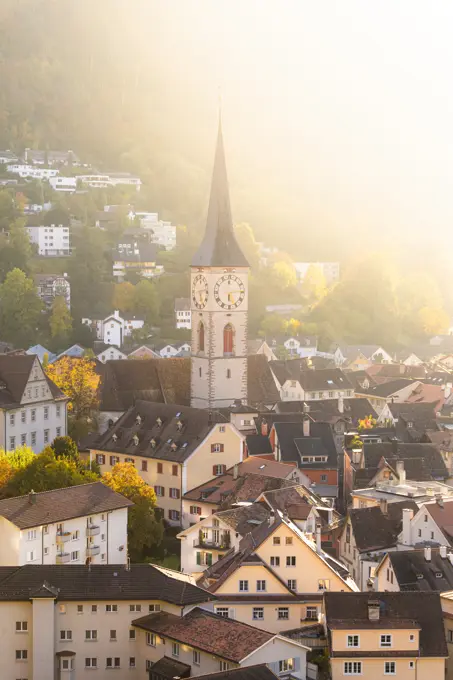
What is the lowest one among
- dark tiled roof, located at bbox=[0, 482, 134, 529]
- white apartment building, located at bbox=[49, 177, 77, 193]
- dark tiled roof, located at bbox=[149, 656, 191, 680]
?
dark tiled roof, located at bbox=[149, 656, 191, 680]

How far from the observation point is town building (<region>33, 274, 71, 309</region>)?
133750mm

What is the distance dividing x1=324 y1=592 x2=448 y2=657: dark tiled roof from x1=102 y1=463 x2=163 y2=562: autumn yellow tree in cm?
1639

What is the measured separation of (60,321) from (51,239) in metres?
23.8

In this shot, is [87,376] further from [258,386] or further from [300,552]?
[300,552]

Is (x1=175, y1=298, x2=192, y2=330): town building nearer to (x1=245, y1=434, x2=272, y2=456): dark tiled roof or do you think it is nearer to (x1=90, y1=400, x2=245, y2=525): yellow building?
(x1=245, y1=434, x2=272, y2=456): dark tiled roof

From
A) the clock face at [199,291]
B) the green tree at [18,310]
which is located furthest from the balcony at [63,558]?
the green tree at [18,310]

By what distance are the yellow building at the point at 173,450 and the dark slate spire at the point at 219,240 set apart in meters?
12.3

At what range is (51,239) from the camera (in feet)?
487

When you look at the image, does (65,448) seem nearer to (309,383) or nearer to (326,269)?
(309,383)

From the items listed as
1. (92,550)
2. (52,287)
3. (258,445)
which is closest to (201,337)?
(258,445)

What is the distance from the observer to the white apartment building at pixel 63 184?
17138 cm

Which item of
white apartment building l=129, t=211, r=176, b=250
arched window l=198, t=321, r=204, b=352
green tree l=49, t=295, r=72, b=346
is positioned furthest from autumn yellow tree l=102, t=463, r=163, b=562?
white apartment building l=129, t=211, r=176, b=250

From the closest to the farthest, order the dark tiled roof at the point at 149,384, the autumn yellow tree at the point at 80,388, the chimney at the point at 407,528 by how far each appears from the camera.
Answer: the chimney at the point at 407,528 < the dark tiled roof at the point at 149,384 < the autumn yellow tree at the point at 80,388

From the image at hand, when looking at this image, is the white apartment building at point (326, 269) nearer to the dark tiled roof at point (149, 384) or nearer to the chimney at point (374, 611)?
the dark tiled roof at point (149, 384)
